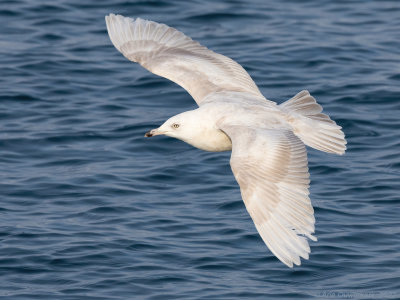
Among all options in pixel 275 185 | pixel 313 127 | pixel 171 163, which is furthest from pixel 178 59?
pixel 275 185

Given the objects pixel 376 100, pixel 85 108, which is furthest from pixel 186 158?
pixel 376 100

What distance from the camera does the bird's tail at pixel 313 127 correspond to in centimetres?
924

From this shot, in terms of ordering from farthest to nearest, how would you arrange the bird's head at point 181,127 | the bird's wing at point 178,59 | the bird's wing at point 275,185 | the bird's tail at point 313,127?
the bird's wing at point 178,59 → the bird's tail at point 313,127 → the bird's head at point 181,127 → the bird's wing at point 275,185

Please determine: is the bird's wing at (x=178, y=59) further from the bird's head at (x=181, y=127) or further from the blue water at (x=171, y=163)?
the blue water at (x=171, y=163)

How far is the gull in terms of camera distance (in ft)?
26.4

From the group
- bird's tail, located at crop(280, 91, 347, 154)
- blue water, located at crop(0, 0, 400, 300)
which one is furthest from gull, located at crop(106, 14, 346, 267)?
blue water, located at crop(0, 0, 400, 300)

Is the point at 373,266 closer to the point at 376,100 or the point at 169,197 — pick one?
the point at 169,197

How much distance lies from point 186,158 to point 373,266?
9.43ft

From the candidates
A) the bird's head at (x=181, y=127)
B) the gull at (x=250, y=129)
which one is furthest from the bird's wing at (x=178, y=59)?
the bird's head at (x=181, y=127)

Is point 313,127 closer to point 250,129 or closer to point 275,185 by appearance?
point 250,129

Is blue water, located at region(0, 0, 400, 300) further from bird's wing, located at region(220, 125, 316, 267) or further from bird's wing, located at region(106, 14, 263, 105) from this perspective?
bird's wing, located at region(220, 125, 316, 267)

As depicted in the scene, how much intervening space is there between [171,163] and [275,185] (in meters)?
3.51

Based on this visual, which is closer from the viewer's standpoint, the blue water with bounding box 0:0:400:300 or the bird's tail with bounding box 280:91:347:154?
the bird's tail with bounding box 280:91:347:154

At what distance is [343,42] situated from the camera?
14.6 metres
